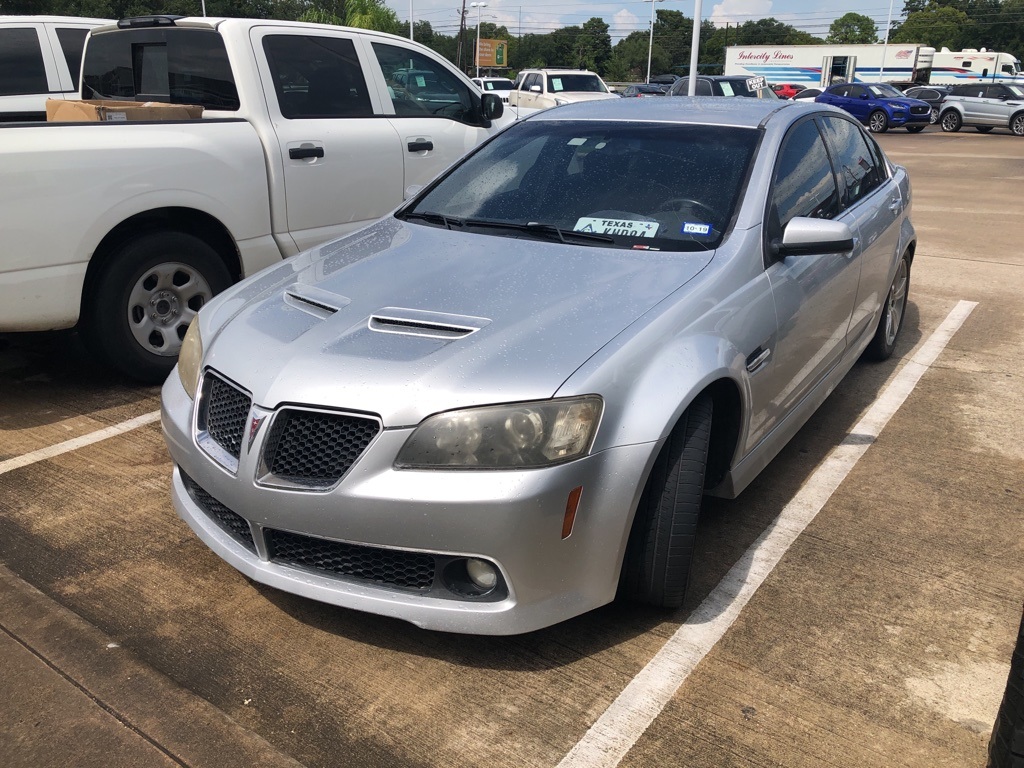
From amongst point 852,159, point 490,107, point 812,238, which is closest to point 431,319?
point 812,238

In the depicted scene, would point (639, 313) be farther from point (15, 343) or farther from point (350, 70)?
point (15, 343)

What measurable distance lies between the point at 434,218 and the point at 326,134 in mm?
1977

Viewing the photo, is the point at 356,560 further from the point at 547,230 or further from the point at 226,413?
the point at 547,230

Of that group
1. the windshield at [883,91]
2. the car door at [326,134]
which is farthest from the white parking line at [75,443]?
the windshield at [883,91]

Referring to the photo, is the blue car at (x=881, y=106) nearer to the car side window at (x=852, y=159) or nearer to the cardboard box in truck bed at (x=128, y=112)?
the car side window at (x=852, y=159)

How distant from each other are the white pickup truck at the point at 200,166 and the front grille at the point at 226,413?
200 cm

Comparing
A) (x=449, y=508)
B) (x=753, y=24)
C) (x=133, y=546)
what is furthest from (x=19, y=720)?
(x=753, y=24)

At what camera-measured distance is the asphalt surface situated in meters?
2.48

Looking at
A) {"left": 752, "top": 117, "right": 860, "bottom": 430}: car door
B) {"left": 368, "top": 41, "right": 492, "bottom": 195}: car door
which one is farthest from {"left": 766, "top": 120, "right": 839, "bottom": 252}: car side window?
{"left": 368, "top": 41, "right": 492, "bottom": 195}: car door

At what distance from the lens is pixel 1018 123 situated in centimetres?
2814

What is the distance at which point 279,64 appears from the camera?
5625 millimetres

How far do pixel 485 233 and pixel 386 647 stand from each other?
1.71m

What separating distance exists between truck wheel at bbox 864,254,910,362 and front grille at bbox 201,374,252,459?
12.5 ft

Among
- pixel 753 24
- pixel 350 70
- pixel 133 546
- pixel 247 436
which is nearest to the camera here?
pixel 247 436
